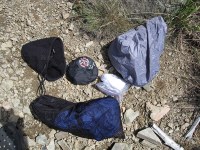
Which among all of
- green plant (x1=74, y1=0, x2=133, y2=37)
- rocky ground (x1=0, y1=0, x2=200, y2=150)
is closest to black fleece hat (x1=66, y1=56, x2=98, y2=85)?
rocky ground (x1=0, y1=0, x2=200, y2=150)

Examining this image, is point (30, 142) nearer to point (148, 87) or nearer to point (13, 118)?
point (13, 118)

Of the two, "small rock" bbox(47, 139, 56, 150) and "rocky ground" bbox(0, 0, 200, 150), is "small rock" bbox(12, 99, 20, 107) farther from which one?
"small rock" bbox(47, 139, 56, 150)

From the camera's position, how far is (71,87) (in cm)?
306

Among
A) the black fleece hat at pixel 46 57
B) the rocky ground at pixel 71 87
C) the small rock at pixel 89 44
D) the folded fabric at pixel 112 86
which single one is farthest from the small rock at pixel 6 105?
the small rock at pixel 89 44

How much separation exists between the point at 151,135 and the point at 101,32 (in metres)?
0.92

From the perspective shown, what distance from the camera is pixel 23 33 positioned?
125 inches

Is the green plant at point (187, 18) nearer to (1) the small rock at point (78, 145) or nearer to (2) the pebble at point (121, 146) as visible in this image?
(2) the pebble at point (121, 146)

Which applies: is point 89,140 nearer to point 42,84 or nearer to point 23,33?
point 42,84

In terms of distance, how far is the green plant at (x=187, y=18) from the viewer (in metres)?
3.17

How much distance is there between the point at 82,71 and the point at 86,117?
14.8 inches

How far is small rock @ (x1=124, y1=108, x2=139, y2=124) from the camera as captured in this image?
9.80ft

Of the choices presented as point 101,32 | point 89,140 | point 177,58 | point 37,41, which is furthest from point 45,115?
point 177,58

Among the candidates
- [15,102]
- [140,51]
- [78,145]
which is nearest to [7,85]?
[15,102]

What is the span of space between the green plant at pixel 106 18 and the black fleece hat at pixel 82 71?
30 centimetres
